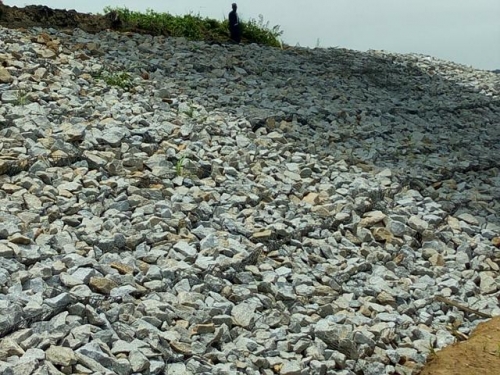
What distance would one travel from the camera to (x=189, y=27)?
31.0 ft

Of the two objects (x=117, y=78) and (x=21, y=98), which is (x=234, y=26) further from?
(x=21, y=98)

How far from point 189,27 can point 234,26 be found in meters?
0.63

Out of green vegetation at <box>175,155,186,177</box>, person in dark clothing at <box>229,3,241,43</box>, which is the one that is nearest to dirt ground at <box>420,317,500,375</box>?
green vegetation at <box>175,155,186,177</box>

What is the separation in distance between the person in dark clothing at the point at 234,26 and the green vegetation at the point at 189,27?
14 cm

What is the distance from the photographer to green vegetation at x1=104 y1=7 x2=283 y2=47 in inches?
356

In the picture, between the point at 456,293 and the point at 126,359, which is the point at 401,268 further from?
the point at 126,359

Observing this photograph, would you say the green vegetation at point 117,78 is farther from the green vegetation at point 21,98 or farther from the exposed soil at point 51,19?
the exposed soil at point 51,19

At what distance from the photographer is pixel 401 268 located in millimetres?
4758

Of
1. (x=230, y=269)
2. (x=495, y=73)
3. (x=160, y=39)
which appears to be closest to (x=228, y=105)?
(x=160, y=39)

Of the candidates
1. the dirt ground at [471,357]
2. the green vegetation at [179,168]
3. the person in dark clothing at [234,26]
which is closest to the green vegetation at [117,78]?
the green vegetation at [179,168]

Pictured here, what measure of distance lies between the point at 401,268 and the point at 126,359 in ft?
7.42

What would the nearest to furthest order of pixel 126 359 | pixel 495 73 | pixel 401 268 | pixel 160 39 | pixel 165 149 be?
pixel 126 359, pixel 401 268, pixel 165 149, pixel 160 39, pixel 495 73

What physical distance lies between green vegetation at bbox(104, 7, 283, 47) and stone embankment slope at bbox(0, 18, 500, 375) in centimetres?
128

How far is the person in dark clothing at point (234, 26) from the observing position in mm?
9258
